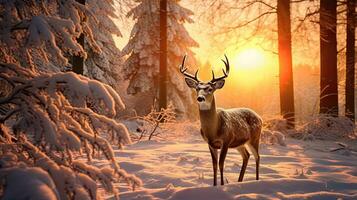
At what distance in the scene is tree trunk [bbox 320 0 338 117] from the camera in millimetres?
12164

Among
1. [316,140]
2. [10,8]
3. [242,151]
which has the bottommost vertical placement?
[316,140]

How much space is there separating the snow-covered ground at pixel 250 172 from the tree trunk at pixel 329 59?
66.7 inches

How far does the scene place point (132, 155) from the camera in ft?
26.0

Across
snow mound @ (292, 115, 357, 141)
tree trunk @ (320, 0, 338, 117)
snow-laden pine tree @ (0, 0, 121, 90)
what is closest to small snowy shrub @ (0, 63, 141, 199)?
snow-laden pine tree @ (0, 0, 121, 90)

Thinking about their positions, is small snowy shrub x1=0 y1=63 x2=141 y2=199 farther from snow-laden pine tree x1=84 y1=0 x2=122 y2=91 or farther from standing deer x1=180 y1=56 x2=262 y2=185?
snow-laden pine tree x1=84 y1=0 x2=122 y2=91

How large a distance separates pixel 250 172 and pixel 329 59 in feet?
25.0

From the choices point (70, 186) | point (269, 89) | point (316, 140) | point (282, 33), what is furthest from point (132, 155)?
point (269, 89)

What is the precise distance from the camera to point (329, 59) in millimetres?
12266

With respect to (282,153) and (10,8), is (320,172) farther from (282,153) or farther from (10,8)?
(10,8)

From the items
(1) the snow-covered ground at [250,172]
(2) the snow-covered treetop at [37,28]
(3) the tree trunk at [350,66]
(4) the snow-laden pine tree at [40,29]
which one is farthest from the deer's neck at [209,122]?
(3) the tree trunk at [350,66]

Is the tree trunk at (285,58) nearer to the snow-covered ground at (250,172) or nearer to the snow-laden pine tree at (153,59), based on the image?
the snow-covered ground at (250,172)

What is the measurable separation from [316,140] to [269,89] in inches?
2742

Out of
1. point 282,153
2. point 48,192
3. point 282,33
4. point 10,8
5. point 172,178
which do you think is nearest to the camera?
point 48,192

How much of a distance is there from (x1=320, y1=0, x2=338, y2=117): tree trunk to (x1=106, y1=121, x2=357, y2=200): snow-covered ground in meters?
1.69
